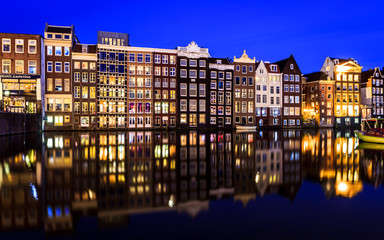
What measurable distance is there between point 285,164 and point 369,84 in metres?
93.9

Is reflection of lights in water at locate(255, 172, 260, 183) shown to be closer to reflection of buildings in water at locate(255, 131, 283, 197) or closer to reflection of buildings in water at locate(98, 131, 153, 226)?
reflection of buildings in water at locate(255, 131, 283, 197)

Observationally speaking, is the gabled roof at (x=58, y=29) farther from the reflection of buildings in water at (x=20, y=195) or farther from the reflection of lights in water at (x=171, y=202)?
the reflection of lights in water at (x=171, y=202)

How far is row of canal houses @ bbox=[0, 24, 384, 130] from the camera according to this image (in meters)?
59.5

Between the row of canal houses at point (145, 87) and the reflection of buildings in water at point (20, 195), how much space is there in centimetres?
4268

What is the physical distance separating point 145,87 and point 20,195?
5854cm

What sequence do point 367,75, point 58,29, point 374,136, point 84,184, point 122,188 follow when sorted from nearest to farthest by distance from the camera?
point 122,188 → point 84,184 → point 374,136 → point 58,29 → point 367,75

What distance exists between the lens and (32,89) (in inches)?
2367

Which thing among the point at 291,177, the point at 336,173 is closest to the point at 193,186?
the point at 291,177

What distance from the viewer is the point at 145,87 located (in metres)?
68.9

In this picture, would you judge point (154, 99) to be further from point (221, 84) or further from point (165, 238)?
point (165, 238)

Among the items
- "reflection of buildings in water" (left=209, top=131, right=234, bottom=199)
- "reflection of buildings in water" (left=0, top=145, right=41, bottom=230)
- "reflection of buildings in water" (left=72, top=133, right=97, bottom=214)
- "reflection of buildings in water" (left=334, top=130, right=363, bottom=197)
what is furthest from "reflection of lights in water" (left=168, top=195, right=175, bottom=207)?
"reflection of buildings in water" (left=334, top=130, right=363, bottom=197)

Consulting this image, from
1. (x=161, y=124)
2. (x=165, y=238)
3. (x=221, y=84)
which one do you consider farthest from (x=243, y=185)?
(x=221, y=84)

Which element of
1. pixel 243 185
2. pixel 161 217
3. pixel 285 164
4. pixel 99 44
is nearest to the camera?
pixel 161 217

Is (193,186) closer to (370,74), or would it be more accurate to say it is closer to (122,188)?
(122,188)
